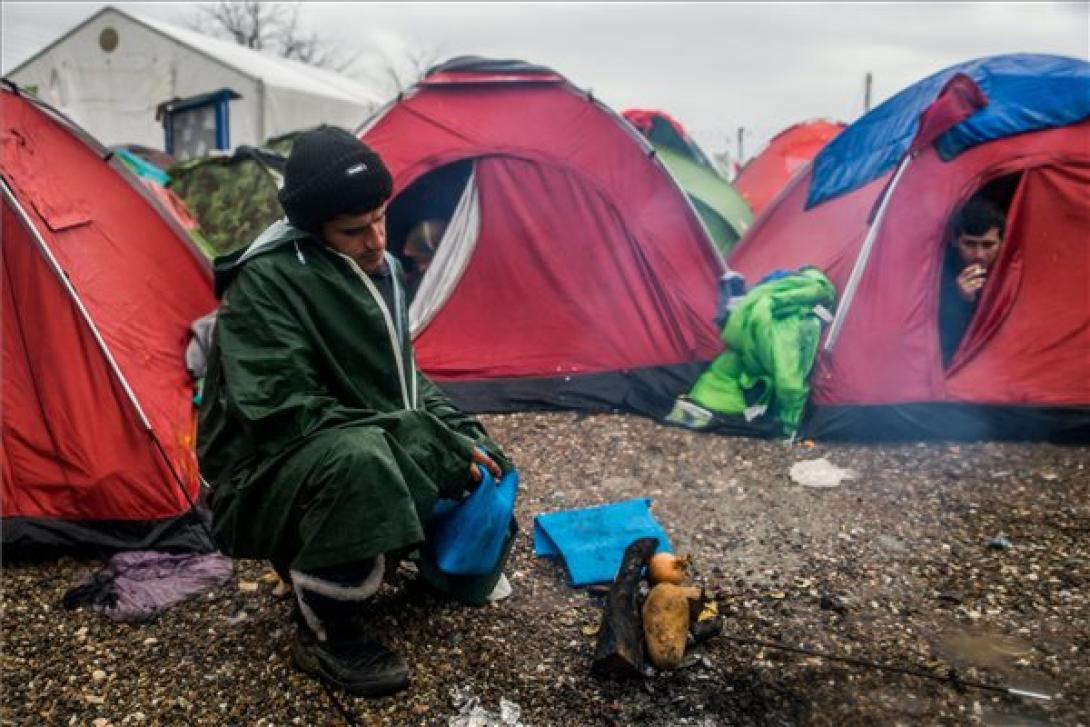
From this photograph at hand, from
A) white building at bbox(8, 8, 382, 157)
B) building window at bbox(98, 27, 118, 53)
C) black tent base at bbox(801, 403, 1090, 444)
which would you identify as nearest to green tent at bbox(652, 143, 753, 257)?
black tent base at bbox(801, 403, 1090, 444)

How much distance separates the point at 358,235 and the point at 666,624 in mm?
1574

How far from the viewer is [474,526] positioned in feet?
9.07

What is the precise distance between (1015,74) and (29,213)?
5346 millimetres

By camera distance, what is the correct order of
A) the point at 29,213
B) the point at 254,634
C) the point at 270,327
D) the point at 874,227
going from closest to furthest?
the point at 270,327
the point at 254,634
the point at 29,213
the point at 874,227

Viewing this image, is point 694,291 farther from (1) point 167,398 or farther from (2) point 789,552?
(1) point 167,398

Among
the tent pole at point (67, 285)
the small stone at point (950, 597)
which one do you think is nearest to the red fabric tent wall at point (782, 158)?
the small stone at point (950, 597)

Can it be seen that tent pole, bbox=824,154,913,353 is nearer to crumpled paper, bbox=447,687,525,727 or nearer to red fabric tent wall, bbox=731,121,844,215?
crumpled paper, bbox=447,687,525,727

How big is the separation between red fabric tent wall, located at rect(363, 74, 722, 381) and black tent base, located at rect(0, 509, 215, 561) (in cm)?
221

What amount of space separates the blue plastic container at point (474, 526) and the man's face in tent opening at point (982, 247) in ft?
11.2

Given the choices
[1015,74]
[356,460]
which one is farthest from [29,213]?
[1015,74]

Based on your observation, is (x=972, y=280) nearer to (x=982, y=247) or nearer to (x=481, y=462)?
(x=982, y=247)

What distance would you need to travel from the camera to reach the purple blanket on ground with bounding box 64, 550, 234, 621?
125 inches

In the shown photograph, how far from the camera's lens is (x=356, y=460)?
7.54 feet

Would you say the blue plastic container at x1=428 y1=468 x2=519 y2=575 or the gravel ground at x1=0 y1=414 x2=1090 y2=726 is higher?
the blue plastic container at x1=428 y1=468 x2=519 y2=575
